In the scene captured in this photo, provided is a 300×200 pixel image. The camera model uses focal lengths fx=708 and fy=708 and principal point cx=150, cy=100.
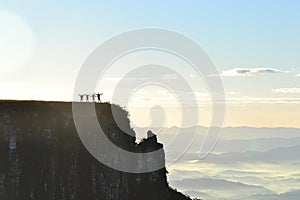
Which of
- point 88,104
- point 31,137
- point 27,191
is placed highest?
point 88,104

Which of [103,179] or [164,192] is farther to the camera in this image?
[164,192]

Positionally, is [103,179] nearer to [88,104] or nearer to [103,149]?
[103,149]

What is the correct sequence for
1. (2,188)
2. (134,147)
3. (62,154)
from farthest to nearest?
(134,147) < (62,154) < (2,188)

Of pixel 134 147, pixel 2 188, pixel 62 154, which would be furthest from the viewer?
pixel 134 147

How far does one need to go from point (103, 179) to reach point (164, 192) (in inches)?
435

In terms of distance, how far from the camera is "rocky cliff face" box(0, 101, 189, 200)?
82750mm

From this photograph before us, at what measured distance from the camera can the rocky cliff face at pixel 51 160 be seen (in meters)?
82.8

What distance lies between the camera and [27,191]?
273ft

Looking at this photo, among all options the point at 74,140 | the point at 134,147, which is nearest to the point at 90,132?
the point at 74,140

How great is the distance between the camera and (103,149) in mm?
91812

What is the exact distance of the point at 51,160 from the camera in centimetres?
8600

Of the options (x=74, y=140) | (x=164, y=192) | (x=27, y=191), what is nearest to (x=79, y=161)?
(x=74, y=140)

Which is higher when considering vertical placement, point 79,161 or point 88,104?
point 88,104

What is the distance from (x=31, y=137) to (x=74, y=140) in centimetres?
629
